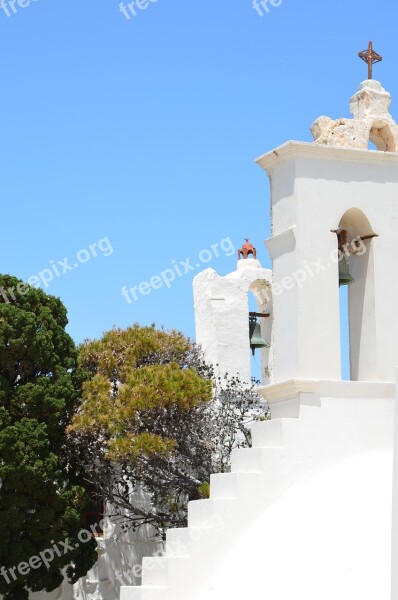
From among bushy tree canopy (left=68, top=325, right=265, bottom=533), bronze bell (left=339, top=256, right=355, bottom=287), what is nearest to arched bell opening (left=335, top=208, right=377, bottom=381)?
bronze bell (left=339, top=256, right=355, bottom=287)

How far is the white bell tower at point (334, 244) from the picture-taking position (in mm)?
9984

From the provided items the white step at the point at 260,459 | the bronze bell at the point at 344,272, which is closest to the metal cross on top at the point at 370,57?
the bronze bell at the point at 344,272

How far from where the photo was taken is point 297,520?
881cm

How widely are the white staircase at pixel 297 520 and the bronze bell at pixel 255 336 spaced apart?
665 centimetres

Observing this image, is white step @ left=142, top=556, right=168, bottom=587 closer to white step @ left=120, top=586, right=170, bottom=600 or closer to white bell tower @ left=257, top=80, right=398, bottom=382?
white step @ left=120, top=586, right=170, bottom=600

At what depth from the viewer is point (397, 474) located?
25.1 feet

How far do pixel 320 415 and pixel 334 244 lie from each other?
1.63 meters

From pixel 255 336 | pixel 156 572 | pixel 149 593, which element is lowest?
pixel 149 593

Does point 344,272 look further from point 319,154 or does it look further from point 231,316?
point 231,316

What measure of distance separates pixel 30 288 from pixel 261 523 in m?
8.92

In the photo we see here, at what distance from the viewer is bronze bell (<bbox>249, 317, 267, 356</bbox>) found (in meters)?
16.5

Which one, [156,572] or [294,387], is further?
[294,387]

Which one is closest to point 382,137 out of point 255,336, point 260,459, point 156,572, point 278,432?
point 278,432

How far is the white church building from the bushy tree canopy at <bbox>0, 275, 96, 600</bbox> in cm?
649
